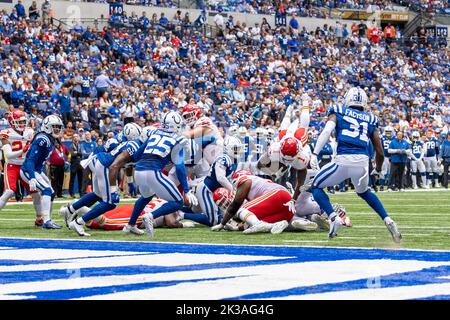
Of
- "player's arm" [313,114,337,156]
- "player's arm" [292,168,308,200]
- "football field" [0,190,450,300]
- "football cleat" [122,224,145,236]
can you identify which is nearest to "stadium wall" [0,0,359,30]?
"football field" [0,190,450,300]

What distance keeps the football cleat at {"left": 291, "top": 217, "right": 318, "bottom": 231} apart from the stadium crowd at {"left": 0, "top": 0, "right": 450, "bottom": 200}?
27.7ft

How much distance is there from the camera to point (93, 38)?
1133 inches

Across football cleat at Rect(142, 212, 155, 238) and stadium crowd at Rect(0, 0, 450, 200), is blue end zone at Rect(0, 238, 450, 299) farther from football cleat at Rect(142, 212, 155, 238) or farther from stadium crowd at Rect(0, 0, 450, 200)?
stadium crowd at Rect(0, 0, 450, 200)

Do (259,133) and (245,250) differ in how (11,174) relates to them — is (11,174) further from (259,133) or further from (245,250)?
(259,133)

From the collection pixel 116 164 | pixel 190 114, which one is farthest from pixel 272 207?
pixel 190 114

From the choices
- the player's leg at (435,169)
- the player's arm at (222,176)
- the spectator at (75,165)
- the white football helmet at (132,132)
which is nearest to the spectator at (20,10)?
the spectator at (75,165)

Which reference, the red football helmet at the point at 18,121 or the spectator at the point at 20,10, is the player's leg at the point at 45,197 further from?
the spectator at the point at 20,10

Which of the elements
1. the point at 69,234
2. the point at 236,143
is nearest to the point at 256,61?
the point at 236,143

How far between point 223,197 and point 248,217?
1.09 m

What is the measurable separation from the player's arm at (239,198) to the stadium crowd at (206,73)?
820cm

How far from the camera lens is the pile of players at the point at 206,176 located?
1072cm

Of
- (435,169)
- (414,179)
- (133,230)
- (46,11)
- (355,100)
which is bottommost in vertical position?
(414,179)

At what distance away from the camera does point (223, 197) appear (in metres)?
12.8

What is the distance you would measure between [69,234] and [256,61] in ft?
74.3
